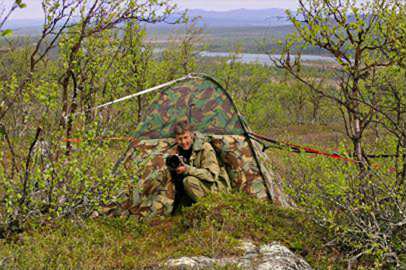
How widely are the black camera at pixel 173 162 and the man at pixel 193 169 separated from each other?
63 mm

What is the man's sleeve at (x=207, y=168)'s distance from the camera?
23.0ft

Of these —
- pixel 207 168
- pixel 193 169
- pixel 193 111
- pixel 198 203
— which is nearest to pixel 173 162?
pixel 193 169

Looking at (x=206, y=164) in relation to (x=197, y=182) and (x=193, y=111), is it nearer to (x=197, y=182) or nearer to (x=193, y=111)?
(x=197, y=182)

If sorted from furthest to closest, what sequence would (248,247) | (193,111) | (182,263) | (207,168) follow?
(193,111)
(207,168)
(248,247)
(182,263)

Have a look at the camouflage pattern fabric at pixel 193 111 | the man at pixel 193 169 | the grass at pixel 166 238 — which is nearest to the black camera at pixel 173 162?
the man at pixel 193 169

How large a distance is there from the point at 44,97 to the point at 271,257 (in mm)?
3238

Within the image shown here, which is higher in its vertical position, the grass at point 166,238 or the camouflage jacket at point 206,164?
the camouflage jacket at point 206,164

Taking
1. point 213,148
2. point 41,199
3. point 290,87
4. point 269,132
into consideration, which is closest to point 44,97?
point 41,199

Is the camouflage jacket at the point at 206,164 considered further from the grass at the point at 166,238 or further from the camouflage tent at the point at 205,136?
the grass at the point at 166,238

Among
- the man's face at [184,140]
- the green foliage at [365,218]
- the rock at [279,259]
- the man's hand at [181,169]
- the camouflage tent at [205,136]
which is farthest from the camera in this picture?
the man's face at [184,140]

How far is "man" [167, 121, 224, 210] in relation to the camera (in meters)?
6.96

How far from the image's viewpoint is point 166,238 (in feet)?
20.0

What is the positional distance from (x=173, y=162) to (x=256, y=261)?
8.69 feet

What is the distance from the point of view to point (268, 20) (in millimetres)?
7418
